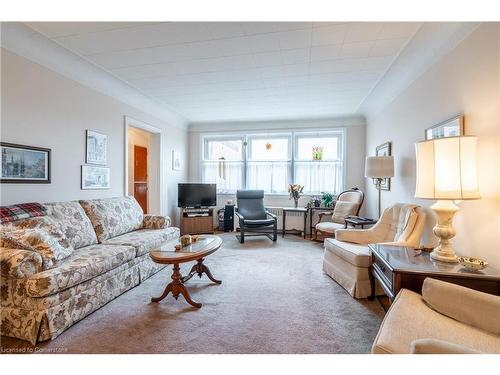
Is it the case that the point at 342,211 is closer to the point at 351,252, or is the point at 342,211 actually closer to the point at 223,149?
the point at 351,252

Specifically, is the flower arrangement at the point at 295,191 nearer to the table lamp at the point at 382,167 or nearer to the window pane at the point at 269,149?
the window pane at the point at 269,149

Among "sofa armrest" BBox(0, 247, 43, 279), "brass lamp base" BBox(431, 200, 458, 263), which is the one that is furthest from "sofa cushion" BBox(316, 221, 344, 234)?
"sofa armrest" BBox(0, 247, 43, 279)

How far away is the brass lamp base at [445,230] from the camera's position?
1759 mm

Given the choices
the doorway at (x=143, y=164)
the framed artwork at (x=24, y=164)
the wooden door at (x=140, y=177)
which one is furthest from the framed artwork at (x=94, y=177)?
the wooden door at (x=140, y=177)

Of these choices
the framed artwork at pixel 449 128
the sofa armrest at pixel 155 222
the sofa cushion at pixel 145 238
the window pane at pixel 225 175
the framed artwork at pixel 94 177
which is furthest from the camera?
the window pane at pixel 225 175

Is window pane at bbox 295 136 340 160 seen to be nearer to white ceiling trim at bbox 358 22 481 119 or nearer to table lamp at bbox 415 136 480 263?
white ceiling trim at bbox 358 22 481 119

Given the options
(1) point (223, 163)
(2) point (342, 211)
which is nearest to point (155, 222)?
(1) point (223, 163)

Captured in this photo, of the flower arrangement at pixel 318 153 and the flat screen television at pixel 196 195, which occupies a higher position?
the flower arrangement at pixel 318 153

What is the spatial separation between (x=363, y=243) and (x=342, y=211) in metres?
1.73

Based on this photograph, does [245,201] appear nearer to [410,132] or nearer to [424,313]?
[410,132]

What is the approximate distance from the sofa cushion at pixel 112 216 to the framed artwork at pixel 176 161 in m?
1.79

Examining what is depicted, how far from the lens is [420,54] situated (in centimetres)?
252

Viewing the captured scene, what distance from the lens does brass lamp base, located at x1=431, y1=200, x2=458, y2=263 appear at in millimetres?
1759

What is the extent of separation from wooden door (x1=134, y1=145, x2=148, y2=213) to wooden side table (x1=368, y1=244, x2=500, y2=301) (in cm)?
547
